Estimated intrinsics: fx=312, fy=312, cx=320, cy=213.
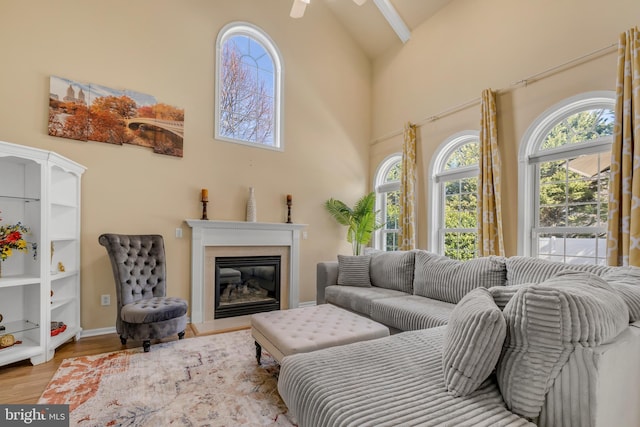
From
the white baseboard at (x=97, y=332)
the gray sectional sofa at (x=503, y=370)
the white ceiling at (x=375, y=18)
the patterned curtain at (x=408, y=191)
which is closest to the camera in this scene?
the gray sectional sofa at (x=503, y=370)

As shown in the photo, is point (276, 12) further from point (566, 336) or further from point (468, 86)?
point (566, 336)

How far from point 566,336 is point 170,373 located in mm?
2627

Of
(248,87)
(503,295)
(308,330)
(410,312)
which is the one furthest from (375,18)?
(503,295)

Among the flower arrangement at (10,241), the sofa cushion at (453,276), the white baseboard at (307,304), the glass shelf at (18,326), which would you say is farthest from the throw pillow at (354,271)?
the flower arrangement at (10,241)

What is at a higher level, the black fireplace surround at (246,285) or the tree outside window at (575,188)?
the tree outside window at (575,188)

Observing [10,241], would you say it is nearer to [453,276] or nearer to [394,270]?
[394,270]

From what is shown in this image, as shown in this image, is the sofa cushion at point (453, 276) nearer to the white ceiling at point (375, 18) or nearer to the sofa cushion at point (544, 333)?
the sofa cushion at point (544, 333)

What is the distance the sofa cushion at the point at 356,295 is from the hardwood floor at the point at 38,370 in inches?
65.9

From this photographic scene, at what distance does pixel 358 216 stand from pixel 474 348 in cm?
390

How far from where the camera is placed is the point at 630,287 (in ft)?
5.06

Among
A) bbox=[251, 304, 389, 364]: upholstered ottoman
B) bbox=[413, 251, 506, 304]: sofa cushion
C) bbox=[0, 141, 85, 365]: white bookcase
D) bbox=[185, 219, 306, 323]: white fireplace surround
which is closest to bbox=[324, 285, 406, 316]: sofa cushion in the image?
bbox=[413, 251, 506, 304]: sofa cushion

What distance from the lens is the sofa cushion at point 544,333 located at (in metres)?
1.02

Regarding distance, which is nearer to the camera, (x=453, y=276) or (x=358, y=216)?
(x=453, y=276)

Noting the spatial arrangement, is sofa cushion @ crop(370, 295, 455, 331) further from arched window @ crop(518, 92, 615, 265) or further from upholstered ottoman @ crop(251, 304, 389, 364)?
arched window @ crop(518, 92, 615, 265)
